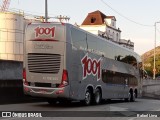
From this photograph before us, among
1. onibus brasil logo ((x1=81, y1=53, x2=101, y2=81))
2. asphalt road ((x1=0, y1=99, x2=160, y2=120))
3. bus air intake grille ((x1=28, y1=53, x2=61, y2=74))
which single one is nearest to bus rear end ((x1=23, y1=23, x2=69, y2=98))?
bus air intake grille ((x1=28, y1=53, x2=61, y2=74))

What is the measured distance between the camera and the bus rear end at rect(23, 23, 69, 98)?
1834 cm

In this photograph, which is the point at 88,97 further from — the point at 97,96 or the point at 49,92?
the point at 49,92

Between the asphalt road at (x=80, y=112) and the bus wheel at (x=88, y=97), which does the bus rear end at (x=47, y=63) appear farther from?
the bus wheel at (x=88, y=97)

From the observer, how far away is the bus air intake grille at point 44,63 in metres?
18.4

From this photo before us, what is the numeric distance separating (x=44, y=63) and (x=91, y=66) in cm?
373

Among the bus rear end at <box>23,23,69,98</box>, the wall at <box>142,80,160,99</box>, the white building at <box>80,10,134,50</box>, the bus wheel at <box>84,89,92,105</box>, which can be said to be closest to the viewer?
the bus rear end at <box>23,23,69,98</box>

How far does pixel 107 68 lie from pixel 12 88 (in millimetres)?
5625

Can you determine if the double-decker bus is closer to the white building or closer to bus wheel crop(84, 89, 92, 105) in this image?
bus wheel crop(84, 89, 92, 105)

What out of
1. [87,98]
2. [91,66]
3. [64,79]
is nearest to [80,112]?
[64,79]

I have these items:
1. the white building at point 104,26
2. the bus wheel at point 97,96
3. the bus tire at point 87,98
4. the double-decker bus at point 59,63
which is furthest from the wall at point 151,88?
the white building at point 104,26

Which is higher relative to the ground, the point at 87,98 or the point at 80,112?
the point at 87,98

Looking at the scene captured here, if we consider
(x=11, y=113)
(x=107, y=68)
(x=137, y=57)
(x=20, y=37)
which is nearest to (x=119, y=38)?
(x=20, y=37)

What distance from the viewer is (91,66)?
21.5 meters

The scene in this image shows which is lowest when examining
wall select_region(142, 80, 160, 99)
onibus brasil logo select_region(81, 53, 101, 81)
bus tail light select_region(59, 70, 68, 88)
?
wall select_region(142, 80, 160, 99)
